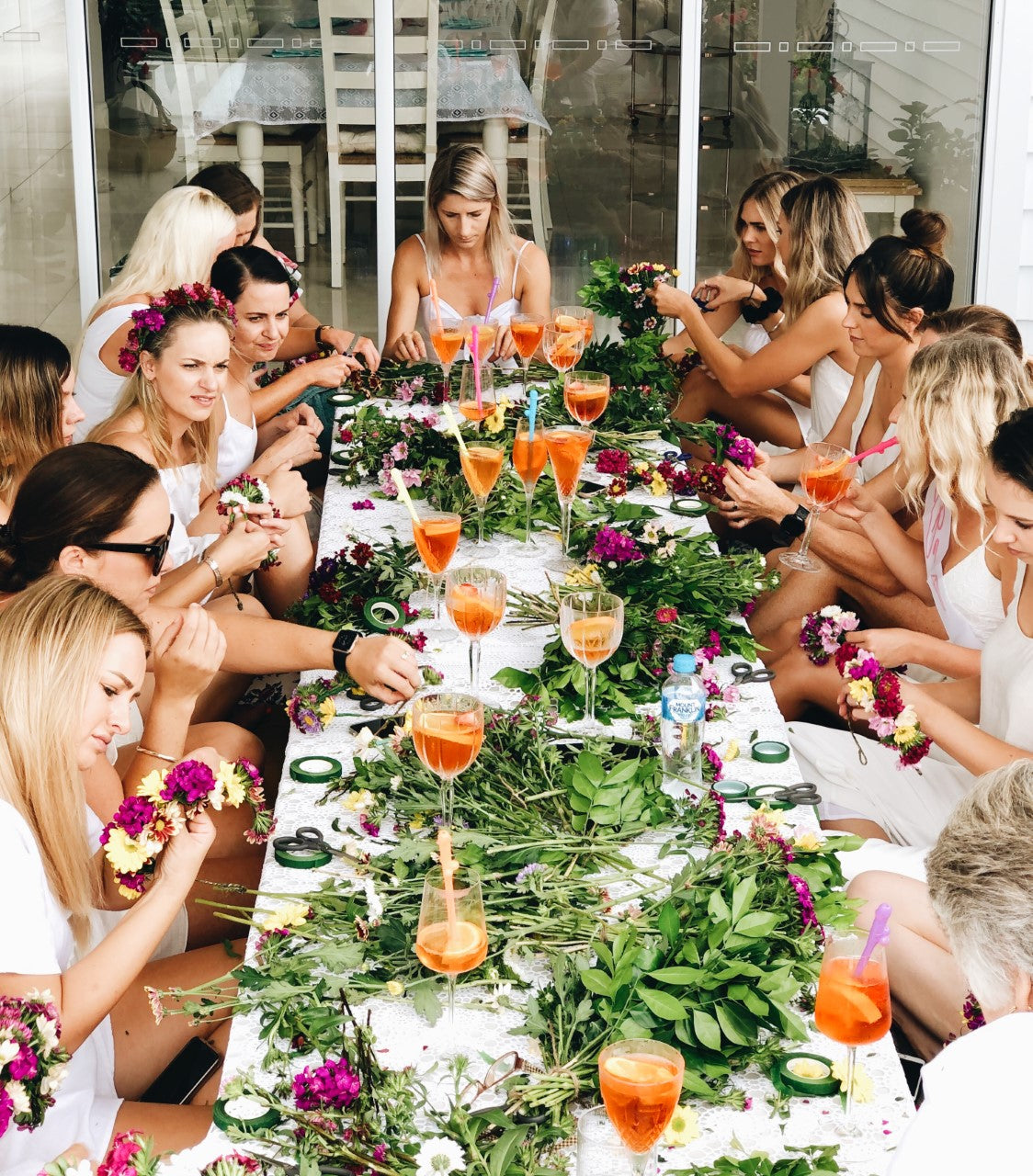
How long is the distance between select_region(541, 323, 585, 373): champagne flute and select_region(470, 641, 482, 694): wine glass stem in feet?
5.07

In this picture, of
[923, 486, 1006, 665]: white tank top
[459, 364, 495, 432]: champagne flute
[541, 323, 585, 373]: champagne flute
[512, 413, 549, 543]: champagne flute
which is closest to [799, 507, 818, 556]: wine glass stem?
[923, 486, 1006, 665]: white tank top

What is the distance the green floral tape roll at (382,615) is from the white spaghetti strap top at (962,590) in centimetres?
112

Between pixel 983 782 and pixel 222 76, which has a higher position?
pixel 222 76

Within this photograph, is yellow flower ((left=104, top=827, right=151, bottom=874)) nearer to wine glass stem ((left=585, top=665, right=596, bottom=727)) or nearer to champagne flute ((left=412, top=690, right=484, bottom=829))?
champagne flute ((left=412, top=690, right=484, bottom=829))

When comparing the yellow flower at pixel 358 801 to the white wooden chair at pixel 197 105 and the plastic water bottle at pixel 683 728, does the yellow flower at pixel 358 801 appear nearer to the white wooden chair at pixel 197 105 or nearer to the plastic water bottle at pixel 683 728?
the plastic water bottle at pixel 683 728

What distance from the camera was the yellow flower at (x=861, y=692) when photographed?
204 centimetres

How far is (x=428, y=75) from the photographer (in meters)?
5.32

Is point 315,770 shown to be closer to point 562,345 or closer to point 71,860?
point 71,860

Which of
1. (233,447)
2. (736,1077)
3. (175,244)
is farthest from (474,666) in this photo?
(175,244)

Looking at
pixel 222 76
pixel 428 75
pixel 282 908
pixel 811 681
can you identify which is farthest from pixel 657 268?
pixel 282 908

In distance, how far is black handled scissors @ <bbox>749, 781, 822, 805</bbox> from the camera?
1971 mm

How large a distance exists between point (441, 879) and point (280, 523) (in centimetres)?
144

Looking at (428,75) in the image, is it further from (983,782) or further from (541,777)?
(983,782)

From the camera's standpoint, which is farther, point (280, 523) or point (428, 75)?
point (428, 75)
